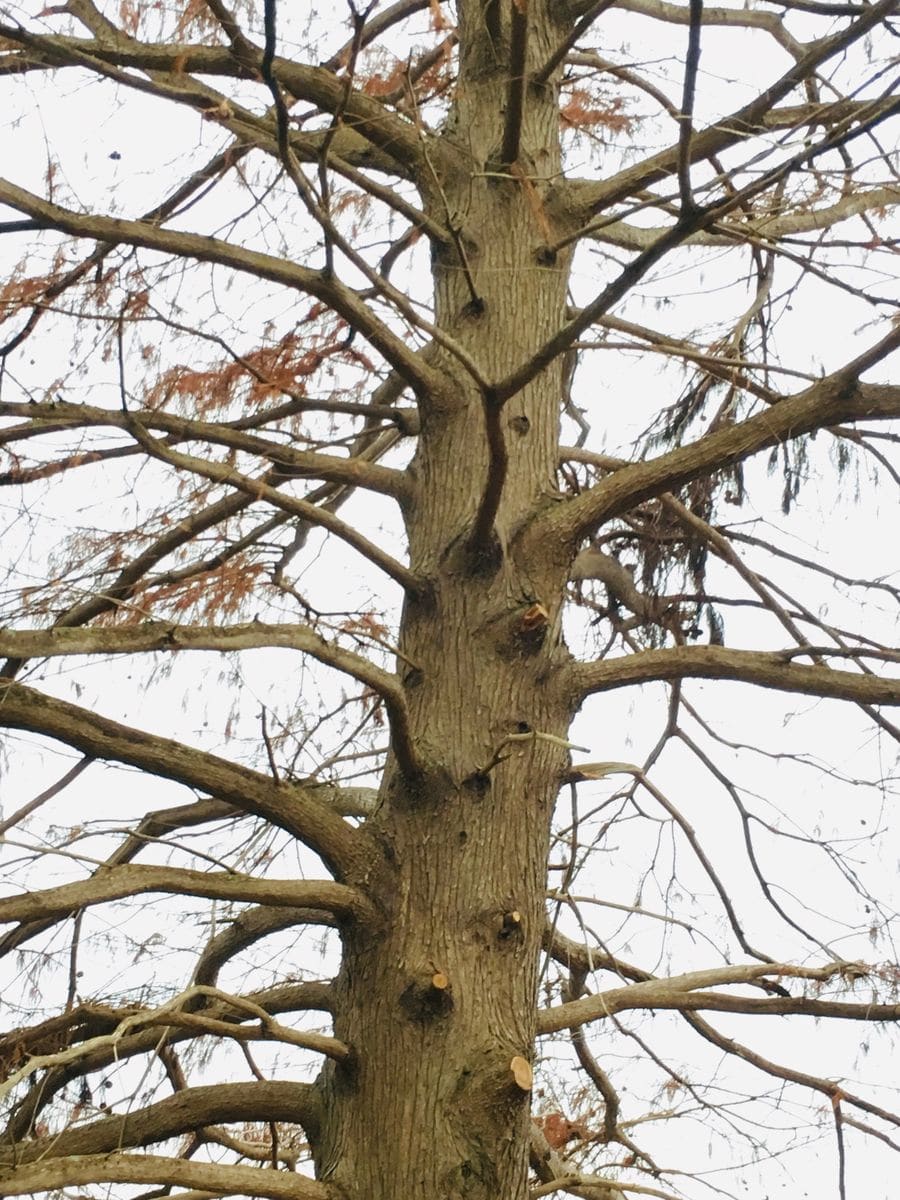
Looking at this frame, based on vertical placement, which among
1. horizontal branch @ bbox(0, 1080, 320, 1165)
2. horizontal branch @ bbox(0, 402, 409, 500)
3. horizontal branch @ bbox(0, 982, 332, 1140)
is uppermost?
horizontal branch @ bbox(0, 402, 409, 500)

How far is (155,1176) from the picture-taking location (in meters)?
2.33

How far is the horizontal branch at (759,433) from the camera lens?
105 inches

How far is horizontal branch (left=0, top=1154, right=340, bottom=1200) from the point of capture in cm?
226

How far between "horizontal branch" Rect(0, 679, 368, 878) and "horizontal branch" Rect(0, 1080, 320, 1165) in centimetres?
44

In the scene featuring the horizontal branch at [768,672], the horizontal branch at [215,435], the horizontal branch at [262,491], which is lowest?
the horizontal branch at [768,672]

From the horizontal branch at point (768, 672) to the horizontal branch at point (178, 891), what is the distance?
30.9 inches

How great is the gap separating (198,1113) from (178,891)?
0.51 m

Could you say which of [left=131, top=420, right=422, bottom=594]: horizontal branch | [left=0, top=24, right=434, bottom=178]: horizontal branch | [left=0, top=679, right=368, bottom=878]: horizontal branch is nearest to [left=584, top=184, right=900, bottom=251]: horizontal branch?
[left=0, top=24, right=434, bottom=178]: horizontal branch

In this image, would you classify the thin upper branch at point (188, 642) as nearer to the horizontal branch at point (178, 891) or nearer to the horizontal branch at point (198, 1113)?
the horizontal branch at point (178, 891)

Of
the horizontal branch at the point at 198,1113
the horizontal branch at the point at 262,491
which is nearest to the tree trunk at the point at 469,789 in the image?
the horizontal branch at the point at 198,1113

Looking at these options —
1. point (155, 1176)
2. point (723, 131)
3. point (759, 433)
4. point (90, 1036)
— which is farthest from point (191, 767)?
point (723, 131)

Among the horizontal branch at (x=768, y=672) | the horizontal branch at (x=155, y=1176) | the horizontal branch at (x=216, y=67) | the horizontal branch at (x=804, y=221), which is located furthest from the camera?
the horizontal branch at (x=804, y=221)

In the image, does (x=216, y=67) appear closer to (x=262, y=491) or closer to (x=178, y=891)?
(x=262, y=491)

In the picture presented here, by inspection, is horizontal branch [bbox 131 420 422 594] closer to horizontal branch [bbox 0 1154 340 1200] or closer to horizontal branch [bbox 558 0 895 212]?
horizontal branch [bbox 558 0 895 212]
